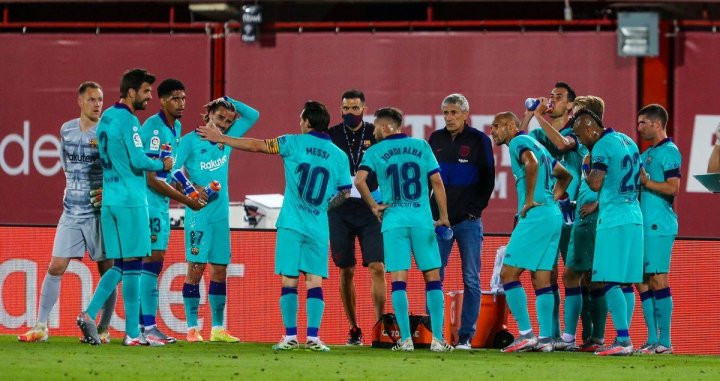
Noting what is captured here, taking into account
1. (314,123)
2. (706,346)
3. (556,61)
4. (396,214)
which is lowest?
(706,346)

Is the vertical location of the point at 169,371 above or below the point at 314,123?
below

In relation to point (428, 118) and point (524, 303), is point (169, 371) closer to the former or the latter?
point (524, 303)

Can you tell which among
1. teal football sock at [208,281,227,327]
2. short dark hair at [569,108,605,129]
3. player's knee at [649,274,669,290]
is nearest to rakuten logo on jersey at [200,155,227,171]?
teal football sock at [208,281,227,327]

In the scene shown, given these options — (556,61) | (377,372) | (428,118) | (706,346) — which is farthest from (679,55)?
(377,372)

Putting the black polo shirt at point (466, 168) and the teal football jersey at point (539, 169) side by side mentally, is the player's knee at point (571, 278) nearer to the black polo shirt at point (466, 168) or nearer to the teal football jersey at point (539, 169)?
the teal football jersey at point (539, 169)

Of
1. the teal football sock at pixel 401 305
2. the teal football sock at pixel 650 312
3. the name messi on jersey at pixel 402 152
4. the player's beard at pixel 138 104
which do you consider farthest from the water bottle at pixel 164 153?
the teal football sock at pixel 650 312

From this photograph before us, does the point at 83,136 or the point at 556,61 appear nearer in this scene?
the point at 83,136

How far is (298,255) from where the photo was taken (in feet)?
35.8

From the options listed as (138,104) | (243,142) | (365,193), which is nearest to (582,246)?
(365,193)

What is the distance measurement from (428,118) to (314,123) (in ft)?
26.3

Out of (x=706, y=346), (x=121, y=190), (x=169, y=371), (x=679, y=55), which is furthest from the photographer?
(x=679, y=55)

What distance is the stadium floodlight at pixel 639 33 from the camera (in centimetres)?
1817

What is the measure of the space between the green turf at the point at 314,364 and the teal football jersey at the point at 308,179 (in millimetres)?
1039

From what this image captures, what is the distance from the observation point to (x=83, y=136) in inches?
445
